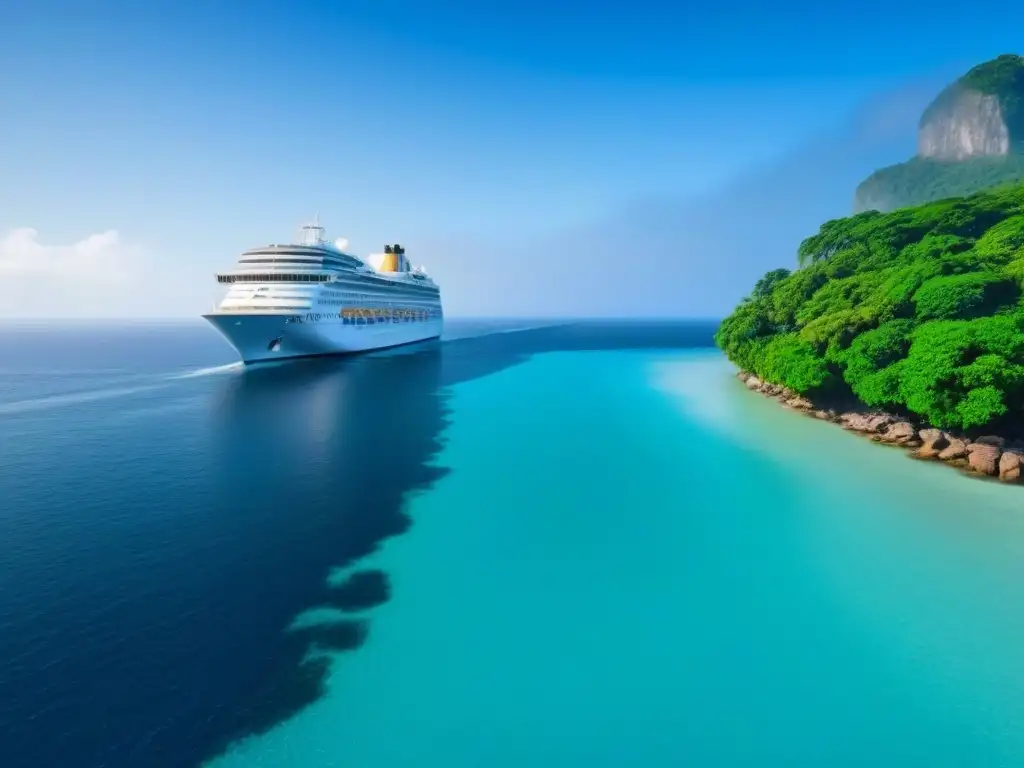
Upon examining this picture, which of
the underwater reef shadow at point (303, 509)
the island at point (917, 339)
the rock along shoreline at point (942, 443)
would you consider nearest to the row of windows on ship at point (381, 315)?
the underwater reef shadow at point (303, 509)

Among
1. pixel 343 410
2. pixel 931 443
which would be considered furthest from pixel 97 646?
pixel 931 443

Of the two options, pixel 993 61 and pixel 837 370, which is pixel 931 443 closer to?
pixel 837 370

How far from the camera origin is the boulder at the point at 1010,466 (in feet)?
70.5

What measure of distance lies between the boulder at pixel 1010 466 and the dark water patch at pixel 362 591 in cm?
2589

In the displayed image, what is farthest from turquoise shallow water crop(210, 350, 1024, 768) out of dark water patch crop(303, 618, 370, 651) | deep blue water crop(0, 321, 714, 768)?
deep blue water crop(0, 321, 714, 768)

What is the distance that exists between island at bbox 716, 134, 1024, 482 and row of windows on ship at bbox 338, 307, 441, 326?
4803 centimetres

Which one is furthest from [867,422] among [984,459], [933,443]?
[984,459]

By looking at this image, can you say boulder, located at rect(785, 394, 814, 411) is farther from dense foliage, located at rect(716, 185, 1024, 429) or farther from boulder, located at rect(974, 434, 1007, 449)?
boulder, located at rect(974, 434, 1007, 449)

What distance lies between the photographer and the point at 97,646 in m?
11.3

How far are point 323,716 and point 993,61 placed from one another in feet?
787

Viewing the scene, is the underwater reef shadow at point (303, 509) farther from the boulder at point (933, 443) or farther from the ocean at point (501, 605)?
the boulder at point (933, 443)

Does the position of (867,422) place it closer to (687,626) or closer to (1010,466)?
(1010,466)

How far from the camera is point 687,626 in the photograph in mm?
12430

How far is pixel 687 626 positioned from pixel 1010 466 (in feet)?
64.4
